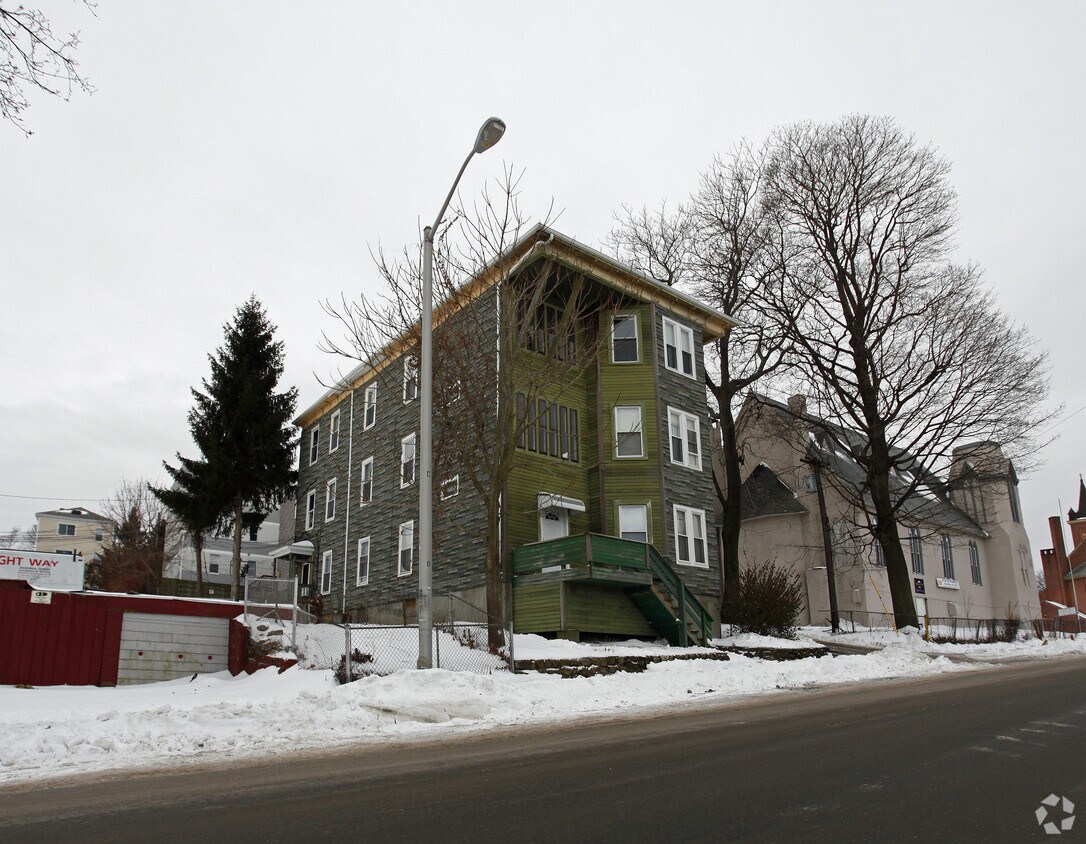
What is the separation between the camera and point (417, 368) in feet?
70.2

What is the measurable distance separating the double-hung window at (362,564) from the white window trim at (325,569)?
287 cm

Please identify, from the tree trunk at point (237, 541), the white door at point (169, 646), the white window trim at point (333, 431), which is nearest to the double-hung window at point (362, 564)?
the tree trunk at point (237, 541)

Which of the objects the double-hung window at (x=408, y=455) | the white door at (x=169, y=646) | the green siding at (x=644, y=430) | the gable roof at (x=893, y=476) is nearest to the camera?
the white door at (x=169, y=646)

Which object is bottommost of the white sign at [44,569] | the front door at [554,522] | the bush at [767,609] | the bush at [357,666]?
the bush at [357,666]

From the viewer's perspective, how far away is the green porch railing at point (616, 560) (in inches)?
862

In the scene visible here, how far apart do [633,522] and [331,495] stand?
52.9ft

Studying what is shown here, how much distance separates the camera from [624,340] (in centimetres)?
2886

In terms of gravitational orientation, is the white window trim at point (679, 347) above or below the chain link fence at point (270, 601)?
above

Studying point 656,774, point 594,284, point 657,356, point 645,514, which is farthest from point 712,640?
point 656,774

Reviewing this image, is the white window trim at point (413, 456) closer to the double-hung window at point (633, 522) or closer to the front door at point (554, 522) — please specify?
the front door at point (554, 522)

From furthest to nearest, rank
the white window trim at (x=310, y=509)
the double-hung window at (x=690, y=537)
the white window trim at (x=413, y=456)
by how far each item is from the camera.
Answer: the white window trim at (x=310, y=509) < the double-hung window at (x=690, y=537) < the white window trim at (x=413, y=456)

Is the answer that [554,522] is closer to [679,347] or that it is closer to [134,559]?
[679,347]

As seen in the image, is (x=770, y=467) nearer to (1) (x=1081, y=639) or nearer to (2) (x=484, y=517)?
(1) (x=1081, y=639)

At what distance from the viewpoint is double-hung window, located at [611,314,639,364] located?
94.1ft
